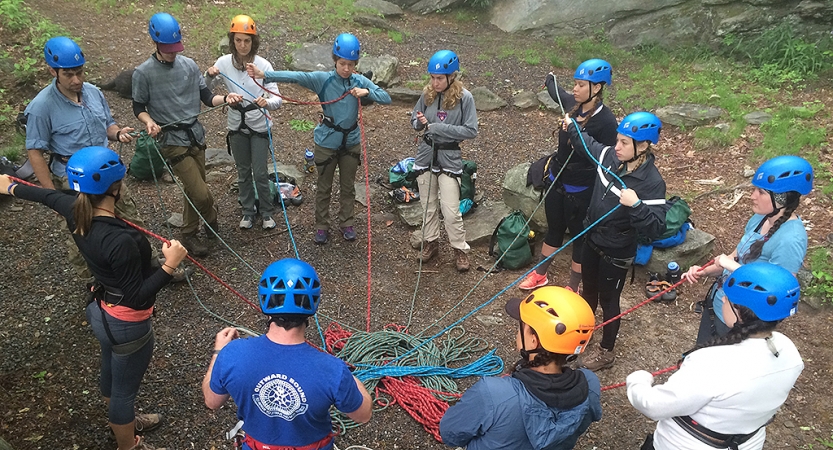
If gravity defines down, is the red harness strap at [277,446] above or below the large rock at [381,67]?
above

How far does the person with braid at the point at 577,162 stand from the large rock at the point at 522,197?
82 centimetres

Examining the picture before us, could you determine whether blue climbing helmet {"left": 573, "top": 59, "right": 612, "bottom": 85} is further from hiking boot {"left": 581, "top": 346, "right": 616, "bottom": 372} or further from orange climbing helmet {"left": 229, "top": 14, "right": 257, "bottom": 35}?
orange climbing helmet {"left": 229, "top": 14, "right": 257, "bottom": 35}

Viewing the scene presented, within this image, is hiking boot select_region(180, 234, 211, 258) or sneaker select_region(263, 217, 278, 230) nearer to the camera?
hiking boot select_region(180, 234, 211, 258)

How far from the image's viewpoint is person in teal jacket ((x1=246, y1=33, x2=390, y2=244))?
198 inches

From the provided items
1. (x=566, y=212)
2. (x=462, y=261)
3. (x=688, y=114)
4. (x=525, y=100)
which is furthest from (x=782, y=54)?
(x=462, y=261)

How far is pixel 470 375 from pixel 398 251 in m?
2.02

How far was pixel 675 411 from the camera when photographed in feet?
7.53

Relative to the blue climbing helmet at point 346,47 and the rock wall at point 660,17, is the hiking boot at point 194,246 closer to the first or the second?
the blue climbing helmet at point 346,47

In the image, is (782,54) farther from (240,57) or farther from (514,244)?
(240,57)

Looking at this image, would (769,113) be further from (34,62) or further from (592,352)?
(34,62)

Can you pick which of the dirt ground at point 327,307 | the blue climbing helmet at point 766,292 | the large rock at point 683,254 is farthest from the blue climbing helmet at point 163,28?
the large rock at point 683,254

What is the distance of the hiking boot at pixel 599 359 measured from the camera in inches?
175

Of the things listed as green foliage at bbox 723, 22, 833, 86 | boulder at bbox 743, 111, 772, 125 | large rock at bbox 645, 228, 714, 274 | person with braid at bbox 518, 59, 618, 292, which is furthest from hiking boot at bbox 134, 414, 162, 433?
green foliage at bbox 723, 22, 833, 86

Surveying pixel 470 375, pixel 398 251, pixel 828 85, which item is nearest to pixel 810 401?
pixel 470 375
